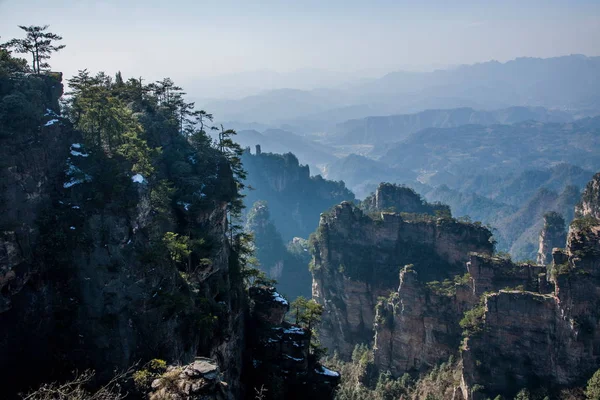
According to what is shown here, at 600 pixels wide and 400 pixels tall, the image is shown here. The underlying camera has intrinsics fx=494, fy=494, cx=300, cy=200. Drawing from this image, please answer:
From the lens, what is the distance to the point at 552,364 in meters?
32.4

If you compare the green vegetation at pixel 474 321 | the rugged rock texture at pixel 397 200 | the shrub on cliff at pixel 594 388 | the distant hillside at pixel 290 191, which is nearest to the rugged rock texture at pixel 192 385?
the shrub on cliff at pixel 594 388

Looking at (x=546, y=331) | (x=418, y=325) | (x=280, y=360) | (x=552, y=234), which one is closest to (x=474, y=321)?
(x=546, y=331)

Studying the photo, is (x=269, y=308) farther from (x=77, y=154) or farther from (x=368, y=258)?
(x=368, y=258)

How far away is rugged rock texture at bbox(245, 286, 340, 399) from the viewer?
27234mm

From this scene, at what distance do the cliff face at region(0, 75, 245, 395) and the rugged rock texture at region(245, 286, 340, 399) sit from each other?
463 cm

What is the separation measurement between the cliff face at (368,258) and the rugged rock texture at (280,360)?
23.0 m

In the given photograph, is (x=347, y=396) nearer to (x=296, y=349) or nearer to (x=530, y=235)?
(x=296, y=349)

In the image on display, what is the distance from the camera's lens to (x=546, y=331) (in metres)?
32.8

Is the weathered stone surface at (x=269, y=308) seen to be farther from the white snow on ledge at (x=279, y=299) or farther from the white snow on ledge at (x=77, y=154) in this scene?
the white snow on ledge at (x=77, y=154)

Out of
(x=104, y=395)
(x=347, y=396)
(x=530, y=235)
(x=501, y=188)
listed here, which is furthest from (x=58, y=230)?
(x=501, y=188)

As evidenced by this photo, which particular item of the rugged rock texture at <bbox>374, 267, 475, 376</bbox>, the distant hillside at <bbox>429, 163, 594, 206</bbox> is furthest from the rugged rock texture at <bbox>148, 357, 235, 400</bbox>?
the distant hillside at <bbox>429, 163, 594, 206</bbox>

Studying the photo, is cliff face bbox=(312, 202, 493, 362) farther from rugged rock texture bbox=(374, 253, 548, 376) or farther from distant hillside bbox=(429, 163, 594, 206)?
distant hillside bbox=(429, 163, 594, 206)

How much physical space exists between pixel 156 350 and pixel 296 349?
10.3 meters

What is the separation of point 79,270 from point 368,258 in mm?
39298
